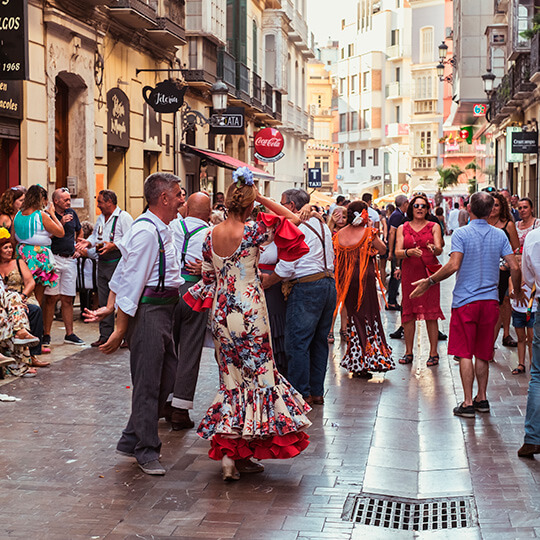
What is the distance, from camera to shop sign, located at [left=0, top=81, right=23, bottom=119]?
525 inches

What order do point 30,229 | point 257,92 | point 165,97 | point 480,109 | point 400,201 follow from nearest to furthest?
point 30,229
point 400,201
point 165,97
point 257,92
point 480,109

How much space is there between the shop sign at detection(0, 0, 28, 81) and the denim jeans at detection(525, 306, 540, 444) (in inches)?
303

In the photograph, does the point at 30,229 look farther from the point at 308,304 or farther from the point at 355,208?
the point at 308,304

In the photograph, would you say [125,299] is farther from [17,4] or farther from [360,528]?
[17,4]

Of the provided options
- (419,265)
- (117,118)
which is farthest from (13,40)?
(117,118)

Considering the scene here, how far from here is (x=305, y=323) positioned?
332 inches

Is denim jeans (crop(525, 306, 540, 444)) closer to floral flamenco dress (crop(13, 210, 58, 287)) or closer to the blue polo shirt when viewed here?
the blue polo shirt

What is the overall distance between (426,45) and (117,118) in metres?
70.3

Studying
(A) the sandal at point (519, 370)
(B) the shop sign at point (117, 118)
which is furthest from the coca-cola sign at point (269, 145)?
(A) the sandal at point (519, 370)

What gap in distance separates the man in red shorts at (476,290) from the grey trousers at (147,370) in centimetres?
267

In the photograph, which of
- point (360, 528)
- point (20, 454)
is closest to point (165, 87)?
point (20, 454)

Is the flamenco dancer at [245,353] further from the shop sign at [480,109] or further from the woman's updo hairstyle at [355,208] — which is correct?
the shop sign at [480,109]

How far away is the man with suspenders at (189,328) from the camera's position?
25.1 feet

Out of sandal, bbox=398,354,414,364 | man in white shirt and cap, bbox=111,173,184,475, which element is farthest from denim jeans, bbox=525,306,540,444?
sandal, bbox=398,354,414,364
